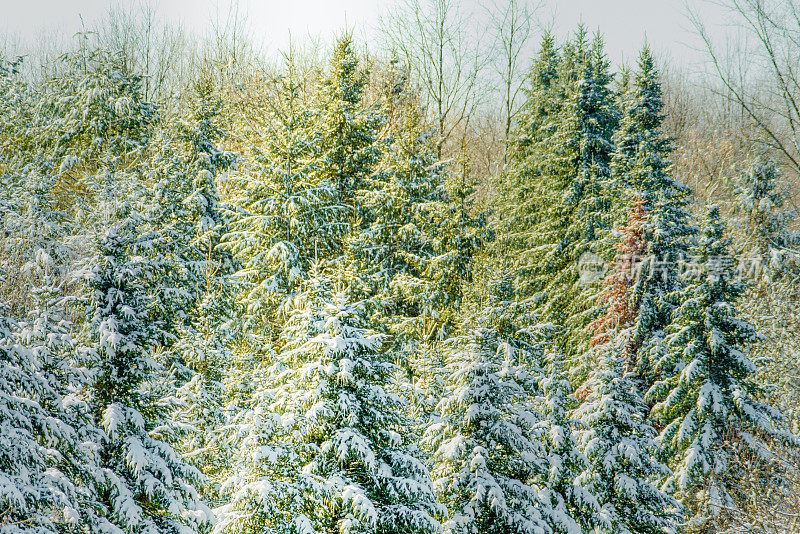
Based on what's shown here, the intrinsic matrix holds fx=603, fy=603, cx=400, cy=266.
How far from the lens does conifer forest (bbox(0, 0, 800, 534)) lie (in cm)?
1071

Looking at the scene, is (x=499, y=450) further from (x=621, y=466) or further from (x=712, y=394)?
(x=712, y=394)

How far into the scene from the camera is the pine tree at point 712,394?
58.3 feet

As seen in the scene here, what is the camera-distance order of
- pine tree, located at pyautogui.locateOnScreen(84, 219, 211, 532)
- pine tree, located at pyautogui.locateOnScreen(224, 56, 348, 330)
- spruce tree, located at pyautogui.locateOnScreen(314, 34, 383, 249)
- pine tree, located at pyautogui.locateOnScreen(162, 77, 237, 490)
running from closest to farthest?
pine tree, located at pyautogui.locateOnScreen(84, 219, 211, 532) → pine tree, located at pyautogui.locateOnScreen(162, 77, 237, 490) → pine tree, located at pyautogui.locateOnScreen(224, 56, 348, 330) → spruce tree, located at pyautogui.locateOnScreen(314, 34, 383, 249)

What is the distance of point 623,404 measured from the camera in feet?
47.5

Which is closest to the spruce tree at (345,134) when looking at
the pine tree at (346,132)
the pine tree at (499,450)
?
the pine tree at (346,132)

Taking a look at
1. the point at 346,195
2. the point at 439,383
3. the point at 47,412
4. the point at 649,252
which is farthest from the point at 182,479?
the point at 649,252

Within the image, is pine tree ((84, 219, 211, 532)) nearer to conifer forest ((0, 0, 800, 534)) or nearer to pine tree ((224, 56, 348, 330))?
conifer forest ((0, 0, 800, 534))

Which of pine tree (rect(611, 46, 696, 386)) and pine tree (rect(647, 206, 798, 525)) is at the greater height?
pine tree (rect(611, 46, 696, 386))

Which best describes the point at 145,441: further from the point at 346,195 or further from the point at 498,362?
the point at 346,195

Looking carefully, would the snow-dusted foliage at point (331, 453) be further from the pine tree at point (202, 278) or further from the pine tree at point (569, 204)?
the pine tree at point (569, 204)

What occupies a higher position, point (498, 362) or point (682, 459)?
point (498, 362)

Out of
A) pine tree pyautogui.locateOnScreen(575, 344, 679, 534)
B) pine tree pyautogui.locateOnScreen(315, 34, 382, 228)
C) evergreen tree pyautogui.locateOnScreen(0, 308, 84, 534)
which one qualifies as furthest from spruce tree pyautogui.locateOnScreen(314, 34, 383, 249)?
evergreen tree pyautogui.locateOnScreen(0, 308, 84, 534)

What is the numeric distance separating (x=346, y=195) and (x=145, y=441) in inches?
555

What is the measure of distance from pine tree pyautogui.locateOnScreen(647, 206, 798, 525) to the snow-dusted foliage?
36.1ft
